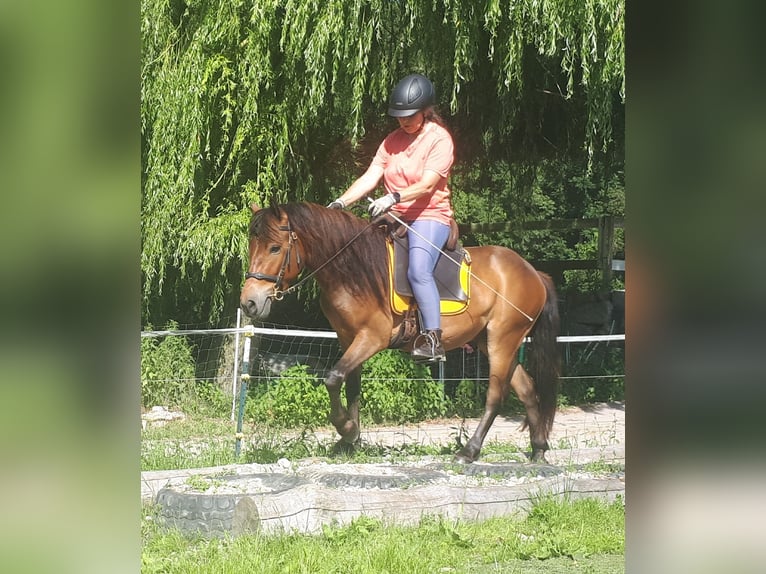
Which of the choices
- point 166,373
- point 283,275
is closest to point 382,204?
point 283,275

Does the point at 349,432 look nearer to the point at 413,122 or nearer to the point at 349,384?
the point at 349,384

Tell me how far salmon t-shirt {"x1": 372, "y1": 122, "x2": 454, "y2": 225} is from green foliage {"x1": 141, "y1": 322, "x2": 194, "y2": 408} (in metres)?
1.79

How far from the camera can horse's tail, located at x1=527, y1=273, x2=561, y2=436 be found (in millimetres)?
5578

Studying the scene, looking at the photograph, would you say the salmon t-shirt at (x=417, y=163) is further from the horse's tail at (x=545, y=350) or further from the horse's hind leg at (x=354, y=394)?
the horse's hind leg at (x=354, y=394)

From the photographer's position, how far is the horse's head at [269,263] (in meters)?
5.36

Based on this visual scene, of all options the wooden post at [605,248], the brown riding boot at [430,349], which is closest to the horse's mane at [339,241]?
the brown riding boot at [430,349]

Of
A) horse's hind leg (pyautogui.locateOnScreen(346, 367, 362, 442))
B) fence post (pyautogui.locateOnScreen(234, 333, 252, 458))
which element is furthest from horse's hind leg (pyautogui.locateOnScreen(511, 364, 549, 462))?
fence post (pyautogui.locateOnScreen(234, 333, 252, 458))

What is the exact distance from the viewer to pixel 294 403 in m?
5.51

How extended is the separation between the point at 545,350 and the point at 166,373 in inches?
103

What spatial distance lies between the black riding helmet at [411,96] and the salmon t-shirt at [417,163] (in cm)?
12
